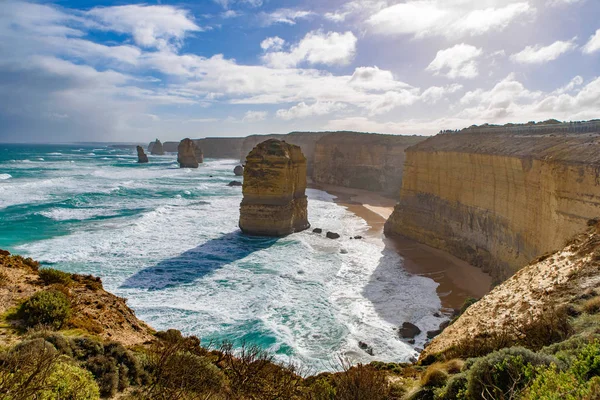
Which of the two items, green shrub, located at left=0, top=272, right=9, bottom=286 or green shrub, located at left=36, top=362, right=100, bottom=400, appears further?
green shrub, located at left=0, top=272, right=9, bottom=286

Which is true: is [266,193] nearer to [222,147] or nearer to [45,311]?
[45,311]

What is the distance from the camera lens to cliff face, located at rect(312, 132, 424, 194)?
58.8 metres

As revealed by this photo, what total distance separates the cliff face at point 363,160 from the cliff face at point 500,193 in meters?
27.0

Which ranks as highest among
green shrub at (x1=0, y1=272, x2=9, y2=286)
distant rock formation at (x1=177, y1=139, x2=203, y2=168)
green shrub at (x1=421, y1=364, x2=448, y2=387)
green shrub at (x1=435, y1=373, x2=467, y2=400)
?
distant rock formation at (x1=177, y1=139, x2=203, y2=168)

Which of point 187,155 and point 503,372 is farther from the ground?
point 187,155

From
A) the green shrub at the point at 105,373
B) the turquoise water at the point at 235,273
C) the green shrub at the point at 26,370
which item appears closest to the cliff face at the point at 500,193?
the turquoise water at the point at 235,273

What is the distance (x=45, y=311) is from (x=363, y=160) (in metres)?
56.8

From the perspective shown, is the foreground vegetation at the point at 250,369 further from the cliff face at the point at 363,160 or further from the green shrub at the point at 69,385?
the cliff face at the point at 363,160

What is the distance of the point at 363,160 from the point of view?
2436 inches

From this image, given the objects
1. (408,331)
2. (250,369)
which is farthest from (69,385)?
(408,331)

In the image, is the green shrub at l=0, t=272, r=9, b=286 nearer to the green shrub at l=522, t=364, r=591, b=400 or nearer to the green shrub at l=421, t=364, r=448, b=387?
the green shrub at l=421, t=364, r=448, b=387

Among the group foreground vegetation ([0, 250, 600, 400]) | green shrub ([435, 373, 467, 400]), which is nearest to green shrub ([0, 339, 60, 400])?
foreground vegetation ([0, 250, 600, 400])

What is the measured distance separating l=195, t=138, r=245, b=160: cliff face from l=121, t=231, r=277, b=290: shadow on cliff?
362 feet

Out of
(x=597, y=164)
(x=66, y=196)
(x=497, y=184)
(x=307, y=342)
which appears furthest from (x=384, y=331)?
(x=66, y=196)
